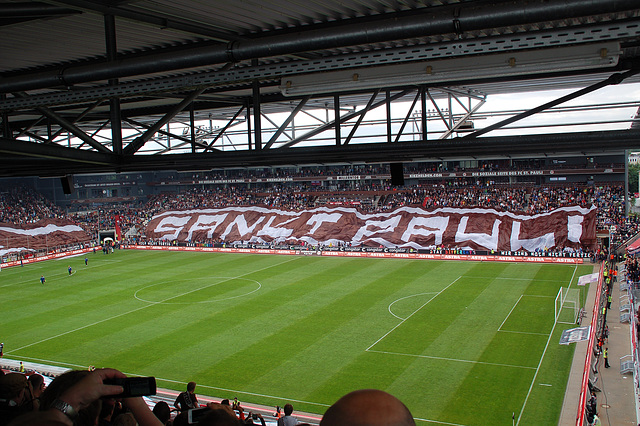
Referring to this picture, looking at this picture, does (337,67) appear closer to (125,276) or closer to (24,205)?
(125,276)

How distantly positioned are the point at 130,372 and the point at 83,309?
42.0 ft

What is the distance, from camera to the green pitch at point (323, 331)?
19.1 meters

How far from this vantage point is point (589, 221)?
1710 inches

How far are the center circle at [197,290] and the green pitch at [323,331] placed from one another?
0.14 m

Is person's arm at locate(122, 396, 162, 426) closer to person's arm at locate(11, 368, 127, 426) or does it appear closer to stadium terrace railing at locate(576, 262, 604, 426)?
person's arm at locate(11, 368, 127, 426)

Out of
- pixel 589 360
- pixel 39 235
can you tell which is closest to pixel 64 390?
pixel 589 360

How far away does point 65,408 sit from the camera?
2857 millimetres

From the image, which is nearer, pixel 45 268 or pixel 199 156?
pixel 199 156

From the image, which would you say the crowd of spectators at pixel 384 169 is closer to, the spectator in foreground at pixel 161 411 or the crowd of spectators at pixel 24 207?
the crowd of spectators at pixel 24 207

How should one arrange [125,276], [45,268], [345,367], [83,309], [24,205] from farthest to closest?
[24,205]
[45,268]
[125,276]
[83,309]
[345,367]

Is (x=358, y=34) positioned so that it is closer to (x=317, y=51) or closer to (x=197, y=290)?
(x=317, y=51)

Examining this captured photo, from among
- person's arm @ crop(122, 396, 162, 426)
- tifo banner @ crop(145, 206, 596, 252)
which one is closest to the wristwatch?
person's arm @ crop(122, 396, 162, 426)

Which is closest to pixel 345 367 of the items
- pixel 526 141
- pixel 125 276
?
pixel 526 141

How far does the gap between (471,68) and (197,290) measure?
3202cm
